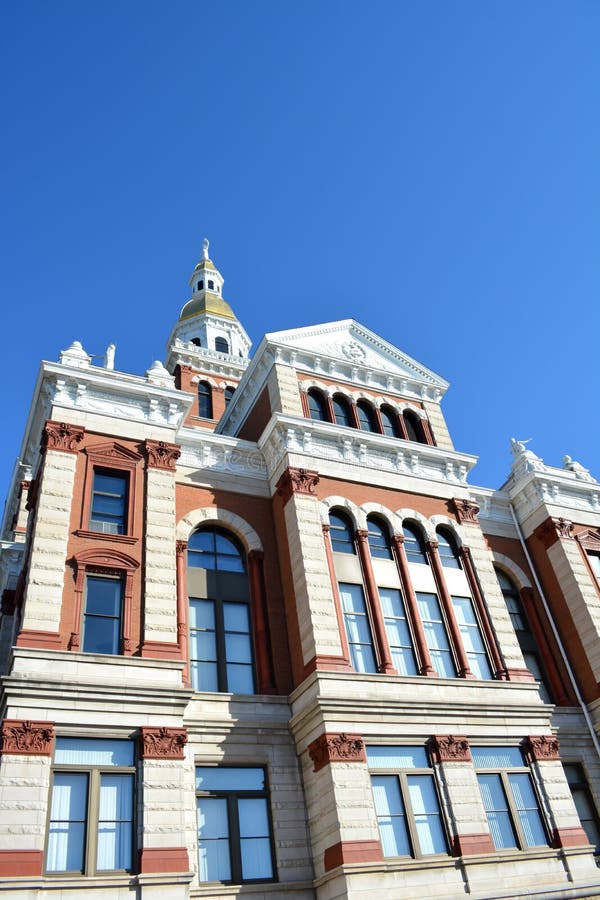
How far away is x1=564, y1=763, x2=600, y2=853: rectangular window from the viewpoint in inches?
928

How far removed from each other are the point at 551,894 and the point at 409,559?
32.4 feet

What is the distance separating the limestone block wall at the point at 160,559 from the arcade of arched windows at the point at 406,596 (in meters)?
4.88

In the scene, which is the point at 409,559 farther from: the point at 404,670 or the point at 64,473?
the point at 64,473

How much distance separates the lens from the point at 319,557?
22.5m

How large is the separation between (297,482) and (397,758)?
858 cm

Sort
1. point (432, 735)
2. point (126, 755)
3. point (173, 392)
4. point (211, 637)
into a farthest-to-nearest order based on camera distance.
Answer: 1. point (173, 392)
2. point (211, 637)
3. point (432, 735)
4. point (126, 755)

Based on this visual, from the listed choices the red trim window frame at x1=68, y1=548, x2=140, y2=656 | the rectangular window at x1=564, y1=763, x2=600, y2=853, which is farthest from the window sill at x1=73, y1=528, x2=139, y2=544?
the rectangular window at x1=564, y1=763, x2=600, y2=853

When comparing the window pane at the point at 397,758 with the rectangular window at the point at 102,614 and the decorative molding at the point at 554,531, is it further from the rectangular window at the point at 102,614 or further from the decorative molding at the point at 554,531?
the decorative molding at the point at 554,531

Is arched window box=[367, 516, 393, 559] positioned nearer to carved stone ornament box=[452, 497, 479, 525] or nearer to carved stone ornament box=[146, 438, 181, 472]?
carved stone ornament box=[452, 497, 479, 525]

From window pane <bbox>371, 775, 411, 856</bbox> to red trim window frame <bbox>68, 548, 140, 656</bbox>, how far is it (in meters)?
7.22

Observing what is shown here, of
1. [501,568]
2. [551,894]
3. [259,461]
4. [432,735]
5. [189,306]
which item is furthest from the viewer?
[189,306]

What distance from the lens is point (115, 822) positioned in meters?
16.5

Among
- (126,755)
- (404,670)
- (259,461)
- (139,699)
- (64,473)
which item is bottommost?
(126,755)

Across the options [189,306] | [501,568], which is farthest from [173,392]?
[189,306]
